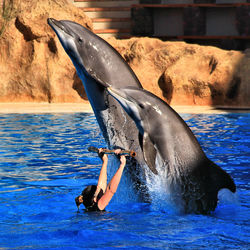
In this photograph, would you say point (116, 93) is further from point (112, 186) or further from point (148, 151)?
point (112, 186)

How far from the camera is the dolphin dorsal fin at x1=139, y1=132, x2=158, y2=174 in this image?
402cm

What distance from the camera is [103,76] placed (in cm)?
454

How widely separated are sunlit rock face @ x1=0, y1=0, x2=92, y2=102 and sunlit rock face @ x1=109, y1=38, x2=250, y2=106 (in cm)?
187

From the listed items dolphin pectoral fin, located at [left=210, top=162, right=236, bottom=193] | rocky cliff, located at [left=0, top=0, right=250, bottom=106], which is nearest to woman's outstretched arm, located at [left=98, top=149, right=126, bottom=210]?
dolphin pectoral fin, located at [left=210, top=162, right=236, bottom=193]

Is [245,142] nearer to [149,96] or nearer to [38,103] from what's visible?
[149,96]

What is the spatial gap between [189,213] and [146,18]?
12.9 meters

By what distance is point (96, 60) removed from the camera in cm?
458

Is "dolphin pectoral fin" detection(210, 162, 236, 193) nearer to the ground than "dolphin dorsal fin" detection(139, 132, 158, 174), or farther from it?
nearer to the ground

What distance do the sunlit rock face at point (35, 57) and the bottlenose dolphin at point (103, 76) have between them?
10.1 m

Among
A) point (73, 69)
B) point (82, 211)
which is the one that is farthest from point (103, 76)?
point (73, 69)

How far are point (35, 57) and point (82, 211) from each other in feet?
35.3

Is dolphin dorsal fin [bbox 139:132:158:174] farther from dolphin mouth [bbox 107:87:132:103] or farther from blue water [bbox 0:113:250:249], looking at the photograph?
blue water [bbox 0:113:250:249]

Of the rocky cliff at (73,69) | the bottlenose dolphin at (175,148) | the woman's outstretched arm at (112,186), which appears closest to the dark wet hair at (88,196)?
the woman's outstretched arm at (112,186)

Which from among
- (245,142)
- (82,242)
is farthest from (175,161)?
(245,142)
